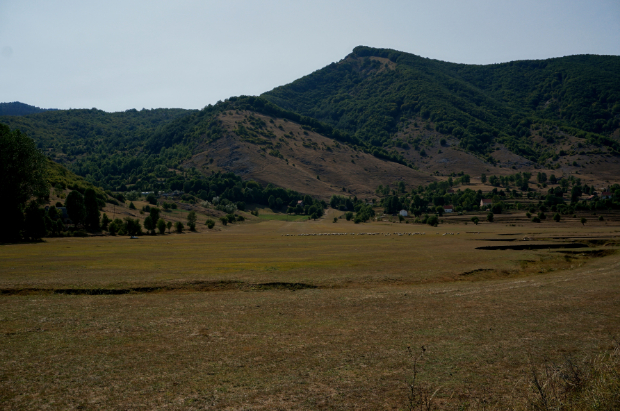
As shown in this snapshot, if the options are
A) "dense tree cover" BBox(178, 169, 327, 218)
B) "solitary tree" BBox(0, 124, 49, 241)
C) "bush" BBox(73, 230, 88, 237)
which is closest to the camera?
"solitary tree" BBox(0, 124, 49, 241)

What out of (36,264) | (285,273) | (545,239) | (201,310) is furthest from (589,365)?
(545,239)

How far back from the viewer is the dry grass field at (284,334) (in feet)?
34.9

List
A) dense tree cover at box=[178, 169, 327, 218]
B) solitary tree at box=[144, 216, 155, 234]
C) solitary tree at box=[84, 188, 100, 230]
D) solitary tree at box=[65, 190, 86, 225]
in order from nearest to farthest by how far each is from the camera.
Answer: solitary tree at box=[65, 190, 86, 225]
solitary tree at box=[84, 188, 100, 230]
solitary tree at box=[144, 216, 155, 234]
dense tree cover at box=[178, 169, 327, 218]

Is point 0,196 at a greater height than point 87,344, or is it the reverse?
point 0,196

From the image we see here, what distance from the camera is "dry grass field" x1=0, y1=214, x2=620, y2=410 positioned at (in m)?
10.6

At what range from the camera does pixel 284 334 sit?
15.9 meters

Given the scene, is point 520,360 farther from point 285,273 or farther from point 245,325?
point 285,273

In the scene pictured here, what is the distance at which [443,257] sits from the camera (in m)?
40.1

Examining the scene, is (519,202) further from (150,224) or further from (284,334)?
(284,334)

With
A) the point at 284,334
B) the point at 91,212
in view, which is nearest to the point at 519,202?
the point at 91,212

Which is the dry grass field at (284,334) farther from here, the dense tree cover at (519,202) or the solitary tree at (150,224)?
the dense tree cover at (519,202)

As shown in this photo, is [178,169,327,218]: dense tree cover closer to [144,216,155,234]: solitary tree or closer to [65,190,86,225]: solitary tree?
[144,216,155,234]: solitary tree

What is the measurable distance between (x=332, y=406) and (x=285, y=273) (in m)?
20.8

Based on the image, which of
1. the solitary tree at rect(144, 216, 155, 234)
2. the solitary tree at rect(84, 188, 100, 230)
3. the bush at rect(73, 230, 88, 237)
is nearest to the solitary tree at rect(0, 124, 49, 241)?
the bush at rect(73, 230, 88, 237)
